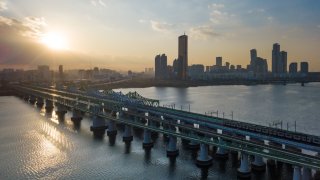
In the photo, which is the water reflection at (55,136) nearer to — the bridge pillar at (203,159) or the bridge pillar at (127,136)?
the bridge pillar at (127,136)

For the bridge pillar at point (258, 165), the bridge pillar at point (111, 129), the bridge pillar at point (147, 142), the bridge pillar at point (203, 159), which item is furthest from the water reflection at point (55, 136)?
the bridge pillar at point (258, 165)

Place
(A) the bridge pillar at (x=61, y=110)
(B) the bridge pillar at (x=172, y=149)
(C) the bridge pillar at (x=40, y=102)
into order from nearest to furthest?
1. (B) the bridge pillar at (x=172, y=149)
2. (A) the bridge pillar at (x=61, y=110)
3. (C) the bridge pillar at (x=40, y=102)

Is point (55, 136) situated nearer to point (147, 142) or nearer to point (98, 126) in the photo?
point (98, 126)

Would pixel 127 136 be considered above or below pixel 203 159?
above

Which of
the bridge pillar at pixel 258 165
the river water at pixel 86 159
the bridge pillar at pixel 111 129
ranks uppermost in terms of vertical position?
the bridge pillar at pixel 111 129

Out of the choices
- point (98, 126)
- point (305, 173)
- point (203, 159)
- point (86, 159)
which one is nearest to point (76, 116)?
point (98, 126)

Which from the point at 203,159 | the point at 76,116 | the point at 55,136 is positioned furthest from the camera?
the point at 76,116

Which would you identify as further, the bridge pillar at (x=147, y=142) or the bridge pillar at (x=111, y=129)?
the bridge pillar at (x=111, y=129)

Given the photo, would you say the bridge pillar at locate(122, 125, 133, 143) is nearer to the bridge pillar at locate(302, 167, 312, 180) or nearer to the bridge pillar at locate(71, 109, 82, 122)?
the bridge pillar at locate(71, 109, 82, 122)

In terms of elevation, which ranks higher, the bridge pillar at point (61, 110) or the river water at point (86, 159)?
the bridge pillar at point (61, 110)

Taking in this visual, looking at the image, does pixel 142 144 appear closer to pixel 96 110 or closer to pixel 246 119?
pixel 96 110

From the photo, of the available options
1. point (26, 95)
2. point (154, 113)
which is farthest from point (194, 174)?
point (26, 95)
